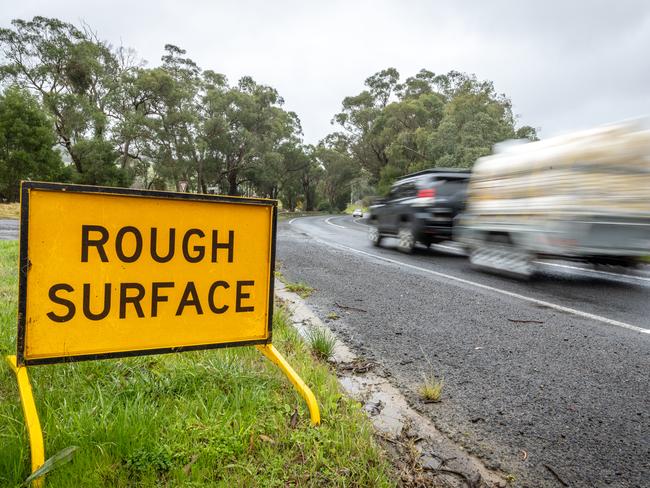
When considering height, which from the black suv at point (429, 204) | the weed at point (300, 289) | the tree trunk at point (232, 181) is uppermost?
the tree trunk at point (232, 181)

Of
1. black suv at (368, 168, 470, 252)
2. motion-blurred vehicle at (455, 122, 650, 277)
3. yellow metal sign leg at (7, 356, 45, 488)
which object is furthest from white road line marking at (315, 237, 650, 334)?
yellow metal sign leg at (7, 356, 45, 488)

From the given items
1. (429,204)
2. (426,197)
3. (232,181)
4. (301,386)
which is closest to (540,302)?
(301,386)

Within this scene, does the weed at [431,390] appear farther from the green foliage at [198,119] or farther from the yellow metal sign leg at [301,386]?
the green foliage at [198,119]

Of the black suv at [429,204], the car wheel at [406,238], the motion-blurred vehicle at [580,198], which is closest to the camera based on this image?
the motion-blurred vehicle at [580,198]

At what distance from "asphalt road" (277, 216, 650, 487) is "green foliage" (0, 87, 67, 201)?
31.2 meters

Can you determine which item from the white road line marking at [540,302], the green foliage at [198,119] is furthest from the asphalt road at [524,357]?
the green foliage at [198,119]

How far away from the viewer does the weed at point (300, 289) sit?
19.1 ft

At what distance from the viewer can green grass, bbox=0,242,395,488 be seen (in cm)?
179

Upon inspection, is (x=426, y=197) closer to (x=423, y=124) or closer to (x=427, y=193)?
(x=427, y=193)

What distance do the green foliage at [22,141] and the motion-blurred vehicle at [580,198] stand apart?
3212 cm

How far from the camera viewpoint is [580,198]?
583 cm

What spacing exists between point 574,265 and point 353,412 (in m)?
8.05

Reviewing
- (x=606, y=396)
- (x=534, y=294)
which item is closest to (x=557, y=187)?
(x=534, y=294)

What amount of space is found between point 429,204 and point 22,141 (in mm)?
31612
